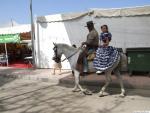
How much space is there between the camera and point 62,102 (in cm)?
997

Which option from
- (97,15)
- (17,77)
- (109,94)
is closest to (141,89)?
(109,94)

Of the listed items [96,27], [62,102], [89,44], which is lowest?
[62,102]

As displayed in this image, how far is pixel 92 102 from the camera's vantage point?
32.2ft

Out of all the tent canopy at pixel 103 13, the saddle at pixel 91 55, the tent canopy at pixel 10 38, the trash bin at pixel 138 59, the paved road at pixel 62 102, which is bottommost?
the paved road at pixel 62 102

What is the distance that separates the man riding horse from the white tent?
16.4ft

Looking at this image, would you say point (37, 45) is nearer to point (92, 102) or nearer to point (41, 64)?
point (41, 64)

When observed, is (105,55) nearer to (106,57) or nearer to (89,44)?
(106,57)

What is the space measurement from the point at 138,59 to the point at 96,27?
3.52 metres

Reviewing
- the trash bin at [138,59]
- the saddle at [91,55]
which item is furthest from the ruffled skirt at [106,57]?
the trash bin at [138,59]

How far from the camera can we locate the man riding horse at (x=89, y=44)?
11.1 m

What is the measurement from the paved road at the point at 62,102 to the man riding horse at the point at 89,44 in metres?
1.02

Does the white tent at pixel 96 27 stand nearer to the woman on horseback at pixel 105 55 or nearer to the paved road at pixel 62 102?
the paved road at pixel 62 102

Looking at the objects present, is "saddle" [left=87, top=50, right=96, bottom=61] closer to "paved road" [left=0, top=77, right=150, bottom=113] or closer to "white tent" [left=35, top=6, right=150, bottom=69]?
"paved road" [left=0, top=77, right=150, bottom=113]

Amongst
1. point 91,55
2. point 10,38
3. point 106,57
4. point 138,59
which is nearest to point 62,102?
point 106,57
